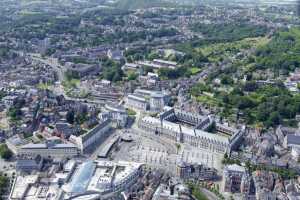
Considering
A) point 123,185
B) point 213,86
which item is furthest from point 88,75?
A: point 123,185

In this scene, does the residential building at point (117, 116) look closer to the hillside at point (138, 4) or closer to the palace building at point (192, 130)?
the palace building at point (192, 130)

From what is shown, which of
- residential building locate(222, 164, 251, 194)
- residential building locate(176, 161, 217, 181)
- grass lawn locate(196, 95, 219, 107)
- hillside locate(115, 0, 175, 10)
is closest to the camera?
residential building locate(222, 164, 251, 194)

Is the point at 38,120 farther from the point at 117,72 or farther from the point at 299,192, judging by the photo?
the point at 299,192

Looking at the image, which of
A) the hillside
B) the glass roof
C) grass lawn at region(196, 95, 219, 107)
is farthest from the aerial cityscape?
the hillside

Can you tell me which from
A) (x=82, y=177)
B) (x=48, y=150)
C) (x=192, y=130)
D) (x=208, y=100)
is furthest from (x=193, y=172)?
(x=208, y=100)

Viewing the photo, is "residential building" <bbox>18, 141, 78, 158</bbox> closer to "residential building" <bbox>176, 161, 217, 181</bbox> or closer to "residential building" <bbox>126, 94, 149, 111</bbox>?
"residential building" <bbox>176, 161, 217, 181</bbox>

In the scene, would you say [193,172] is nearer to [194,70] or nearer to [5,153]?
[5,153]

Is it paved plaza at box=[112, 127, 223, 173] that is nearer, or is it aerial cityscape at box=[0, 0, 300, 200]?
aerial cityscape at box=[0, 0, 300, 200]

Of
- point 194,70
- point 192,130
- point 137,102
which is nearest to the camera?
point 192,130
